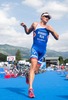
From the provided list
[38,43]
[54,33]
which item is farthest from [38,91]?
[54,33]

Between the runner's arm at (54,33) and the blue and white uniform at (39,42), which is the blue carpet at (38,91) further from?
the runner's arm at (54,33)

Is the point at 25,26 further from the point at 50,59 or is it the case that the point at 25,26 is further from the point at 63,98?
the point at 50,59

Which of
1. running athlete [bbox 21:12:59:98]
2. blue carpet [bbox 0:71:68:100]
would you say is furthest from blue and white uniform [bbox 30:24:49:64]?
blue carpet [bbox 0:71:68:100]

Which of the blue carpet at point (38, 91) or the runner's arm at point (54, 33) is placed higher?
the runner's arm at point (54, 33)

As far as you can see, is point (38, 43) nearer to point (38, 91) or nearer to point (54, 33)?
point (54, 33)

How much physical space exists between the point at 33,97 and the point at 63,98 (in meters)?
0.52

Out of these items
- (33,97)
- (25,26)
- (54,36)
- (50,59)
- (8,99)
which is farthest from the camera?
(50,59)

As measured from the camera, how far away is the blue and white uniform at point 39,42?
18.5ft

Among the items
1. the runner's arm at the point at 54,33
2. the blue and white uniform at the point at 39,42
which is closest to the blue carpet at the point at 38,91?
the blue and white uniform at the point at 39,42

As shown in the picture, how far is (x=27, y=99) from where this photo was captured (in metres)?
4.75

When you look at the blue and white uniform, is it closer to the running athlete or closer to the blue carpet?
the running athlete

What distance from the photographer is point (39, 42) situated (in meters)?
5.62

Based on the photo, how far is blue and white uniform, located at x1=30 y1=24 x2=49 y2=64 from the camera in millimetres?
5641

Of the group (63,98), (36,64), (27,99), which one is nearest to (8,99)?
(27,99)
